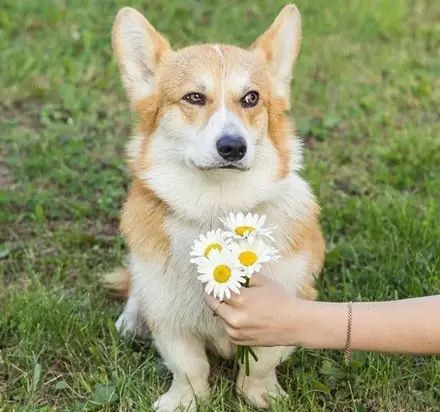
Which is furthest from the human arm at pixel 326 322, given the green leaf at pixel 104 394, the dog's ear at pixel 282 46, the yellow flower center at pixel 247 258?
the dog's ear at pixel 282 46

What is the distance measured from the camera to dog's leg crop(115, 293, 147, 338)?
3.28m

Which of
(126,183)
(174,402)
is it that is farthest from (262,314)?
(126,183)

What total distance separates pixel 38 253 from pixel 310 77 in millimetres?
2348

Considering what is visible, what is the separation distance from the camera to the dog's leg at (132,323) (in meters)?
3.28

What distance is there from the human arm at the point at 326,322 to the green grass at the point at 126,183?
1.56 ft

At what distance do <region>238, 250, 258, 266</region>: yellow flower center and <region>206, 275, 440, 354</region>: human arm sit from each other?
0.10 metres

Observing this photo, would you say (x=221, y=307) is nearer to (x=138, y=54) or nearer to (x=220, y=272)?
(x=220, y=272)

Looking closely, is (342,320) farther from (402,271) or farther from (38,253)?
(38,253)

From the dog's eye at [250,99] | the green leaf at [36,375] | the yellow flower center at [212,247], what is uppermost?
the dog's eye at [250,99]

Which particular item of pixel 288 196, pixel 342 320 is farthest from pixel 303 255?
pixel 342 320

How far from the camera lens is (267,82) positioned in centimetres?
307

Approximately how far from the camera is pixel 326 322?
2504mm

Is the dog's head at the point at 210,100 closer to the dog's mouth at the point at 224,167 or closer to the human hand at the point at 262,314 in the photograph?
the dog's mouth at the point at 224,167

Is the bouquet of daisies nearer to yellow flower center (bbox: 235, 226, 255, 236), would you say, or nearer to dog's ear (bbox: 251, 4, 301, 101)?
yellow flower center (bbox: 235, 226, 255, 236)
